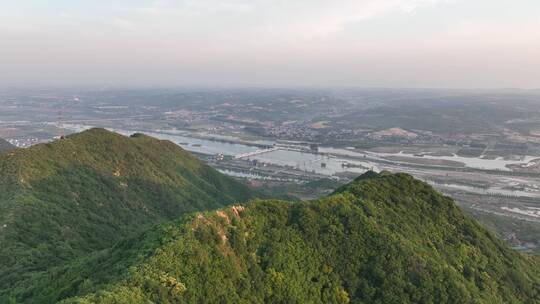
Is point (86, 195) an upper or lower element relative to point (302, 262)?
lower

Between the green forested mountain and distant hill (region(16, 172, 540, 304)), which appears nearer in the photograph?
distant hill (region(16, 172, 540, 304))

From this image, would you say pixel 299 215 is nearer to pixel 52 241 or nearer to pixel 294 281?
pixel 294 281

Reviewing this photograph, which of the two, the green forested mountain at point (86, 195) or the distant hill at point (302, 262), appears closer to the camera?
the distant hill at point (302, 262)

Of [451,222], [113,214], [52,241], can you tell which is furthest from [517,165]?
[52,241]
